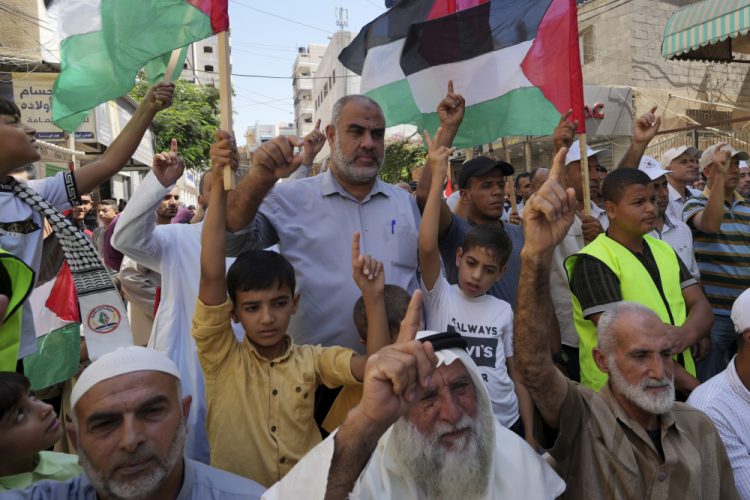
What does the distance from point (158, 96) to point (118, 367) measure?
148 centimetres

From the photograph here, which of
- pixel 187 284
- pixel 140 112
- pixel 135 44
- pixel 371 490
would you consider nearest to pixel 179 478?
pixel 371 490

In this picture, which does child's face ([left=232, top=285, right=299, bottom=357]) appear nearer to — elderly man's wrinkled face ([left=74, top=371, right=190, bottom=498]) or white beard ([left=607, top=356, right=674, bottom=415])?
elderly man's wrinkled face ([left=74, top=371, right=190, bottom=498])

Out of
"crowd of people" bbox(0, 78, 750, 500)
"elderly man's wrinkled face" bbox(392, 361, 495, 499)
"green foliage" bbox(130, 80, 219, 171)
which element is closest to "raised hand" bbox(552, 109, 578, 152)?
"crowd of people" bbox(0, 78, 750, 500)

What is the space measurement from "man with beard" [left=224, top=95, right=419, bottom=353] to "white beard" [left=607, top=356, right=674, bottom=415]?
1267 millimetres

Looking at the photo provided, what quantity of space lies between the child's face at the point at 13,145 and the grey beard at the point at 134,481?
48.4 inches

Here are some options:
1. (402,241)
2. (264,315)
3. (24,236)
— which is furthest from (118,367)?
(402,241)

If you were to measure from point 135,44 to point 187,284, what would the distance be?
130 centimetres

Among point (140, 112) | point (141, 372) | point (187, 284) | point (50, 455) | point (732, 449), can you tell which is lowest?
point (732, 449)

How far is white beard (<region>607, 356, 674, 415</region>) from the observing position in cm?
230

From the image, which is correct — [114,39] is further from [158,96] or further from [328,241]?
[328,241]

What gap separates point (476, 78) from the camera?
13.9 ft

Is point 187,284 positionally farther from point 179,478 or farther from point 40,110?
point 40,110

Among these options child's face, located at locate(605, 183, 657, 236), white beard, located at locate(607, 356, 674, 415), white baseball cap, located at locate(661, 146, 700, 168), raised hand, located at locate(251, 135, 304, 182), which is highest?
white baseball cap, located at locate(661, 146, 700, 168)

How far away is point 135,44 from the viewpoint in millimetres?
3156
